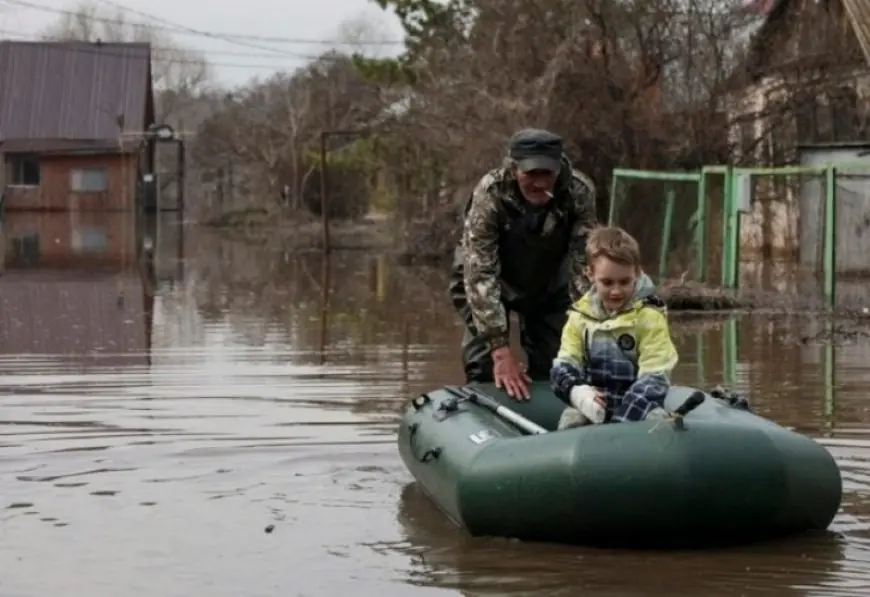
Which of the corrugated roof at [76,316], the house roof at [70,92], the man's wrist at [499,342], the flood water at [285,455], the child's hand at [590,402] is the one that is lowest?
the flood water at [285,455]

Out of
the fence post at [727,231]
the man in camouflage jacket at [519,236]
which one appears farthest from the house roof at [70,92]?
the man in camouflage jacket at [519,236]

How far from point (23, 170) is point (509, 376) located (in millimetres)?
60436

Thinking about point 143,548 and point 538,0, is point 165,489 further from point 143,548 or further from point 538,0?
point 538,0

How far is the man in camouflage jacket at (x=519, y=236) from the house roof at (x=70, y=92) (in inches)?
2253

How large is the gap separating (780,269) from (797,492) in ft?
58.5

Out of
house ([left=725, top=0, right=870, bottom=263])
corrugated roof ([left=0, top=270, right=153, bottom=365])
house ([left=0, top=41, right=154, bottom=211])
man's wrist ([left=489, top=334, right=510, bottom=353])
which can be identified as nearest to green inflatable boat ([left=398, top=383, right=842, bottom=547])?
man's wrist ([left=489, top=334, right=510, bottom=353])

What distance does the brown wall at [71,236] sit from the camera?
3097 centimetres

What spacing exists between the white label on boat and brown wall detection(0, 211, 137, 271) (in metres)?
21.7

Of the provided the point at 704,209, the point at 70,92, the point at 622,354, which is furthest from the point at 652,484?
the point at 70,92

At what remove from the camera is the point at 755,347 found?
49.5 ft

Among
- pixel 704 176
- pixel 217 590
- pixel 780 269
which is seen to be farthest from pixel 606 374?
A: pixel 780 269

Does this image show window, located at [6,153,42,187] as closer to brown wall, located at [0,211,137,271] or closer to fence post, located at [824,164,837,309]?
brown wall, located at [0,211,137,271]

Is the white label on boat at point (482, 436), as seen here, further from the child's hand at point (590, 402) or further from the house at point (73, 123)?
the house at point (73, 123)

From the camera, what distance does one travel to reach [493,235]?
343 inches
